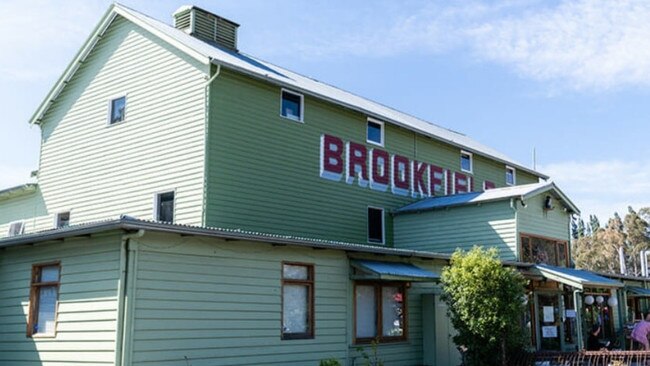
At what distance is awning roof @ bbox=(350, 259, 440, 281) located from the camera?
15.8 meters

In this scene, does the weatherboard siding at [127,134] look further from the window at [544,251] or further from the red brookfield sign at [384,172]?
the window at [544,251]

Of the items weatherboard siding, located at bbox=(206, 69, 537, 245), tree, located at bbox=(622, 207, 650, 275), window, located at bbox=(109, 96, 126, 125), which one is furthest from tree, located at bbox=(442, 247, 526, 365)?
tree, located at bbox=(622, 207, 650, 275)

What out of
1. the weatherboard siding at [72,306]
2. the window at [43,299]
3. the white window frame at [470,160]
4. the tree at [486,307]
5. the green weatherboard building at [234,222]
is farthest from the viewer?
the white window frame at [470,160]

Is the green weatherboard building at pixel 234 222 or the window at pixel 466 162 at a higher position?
the window at pixel 466 162

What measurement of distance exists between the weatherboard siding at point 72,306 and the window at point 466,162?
18.1 meters

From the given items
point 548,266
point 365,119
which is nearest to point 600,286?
point 548,266

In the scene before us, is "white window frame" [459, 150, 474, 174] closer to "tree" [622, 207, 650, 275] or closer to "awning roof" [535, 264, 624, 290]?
"awning roof" [535, 264, 624, 290]

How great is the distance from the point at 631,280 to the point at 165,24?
2290 cm

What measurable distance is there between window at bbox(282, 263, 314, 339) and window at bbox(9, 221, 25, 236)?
1336 cm

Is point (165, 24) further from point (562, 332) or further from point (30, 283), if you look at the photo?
point (562, 332)

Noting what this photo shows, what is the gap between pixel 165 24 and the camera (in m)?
21.4

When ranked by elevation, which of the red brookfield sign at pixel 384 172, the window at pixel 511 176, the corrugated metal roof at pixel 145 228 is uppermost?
the window at pixel 511 176

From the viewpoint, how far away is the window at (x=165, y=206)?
18938mm

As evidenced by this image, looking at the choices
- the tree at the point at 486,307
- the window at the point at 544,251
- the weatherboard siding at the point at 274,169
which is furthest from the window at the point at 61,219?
the window at the point at 544,251
